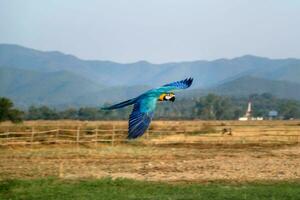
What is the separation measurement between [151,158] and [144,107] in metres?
18.1

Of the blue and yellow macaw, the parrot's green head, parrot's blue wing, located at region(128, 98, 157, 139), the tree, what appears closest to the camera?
parrot's blue wing, located at region(128, 98, 157, 139)

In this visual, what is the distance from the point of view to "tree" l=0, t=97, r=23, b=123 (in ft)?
169

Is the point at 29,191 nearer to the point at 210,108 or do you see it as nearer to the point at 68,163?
the point at 68,163

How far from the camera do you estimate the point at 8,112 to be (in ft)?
173

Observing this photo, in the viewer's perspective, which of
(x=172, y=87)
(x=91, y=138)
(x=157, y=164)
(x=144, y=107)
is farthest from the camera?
(x=91, y=138)

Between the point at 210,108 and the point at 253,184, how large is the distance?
12702 cm

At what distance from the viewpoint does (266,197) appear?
15.8 metres

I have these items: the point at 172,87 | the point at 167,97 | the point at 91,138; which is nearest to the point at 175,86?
the point at 172,87

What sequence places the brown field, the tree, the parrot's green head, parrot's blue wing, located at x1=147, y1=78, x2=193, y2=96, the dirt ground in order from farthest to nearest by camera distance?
1. the tree
2. the brown field
3. the dirt ground
4. parrot's blue wing, located at x1=147, y1=78, x2=193, y2=96
5. the parrot's green head

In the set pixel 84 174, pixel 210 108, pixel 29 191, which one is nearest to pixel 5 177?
pixel 84 174

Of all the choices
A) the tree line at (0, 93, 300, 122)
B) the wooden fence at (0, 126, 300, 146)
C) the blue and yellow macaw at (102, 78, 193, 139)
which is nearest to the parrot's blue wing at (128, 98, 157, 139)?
the blue and yellow macaw at (102, 78, 193, 139)

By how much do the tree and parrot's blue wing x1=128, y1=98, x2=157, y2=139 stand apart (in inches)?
1657

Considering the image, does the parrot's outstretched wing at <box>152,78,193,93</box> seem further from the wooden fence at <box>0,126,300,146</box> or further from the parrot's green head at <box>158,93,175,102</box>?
the wooden fence at <box>0,126,300,146</box>

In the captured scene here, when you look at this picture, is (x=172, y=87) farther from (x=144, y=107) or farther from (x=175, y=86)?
(x=144, y=107)
